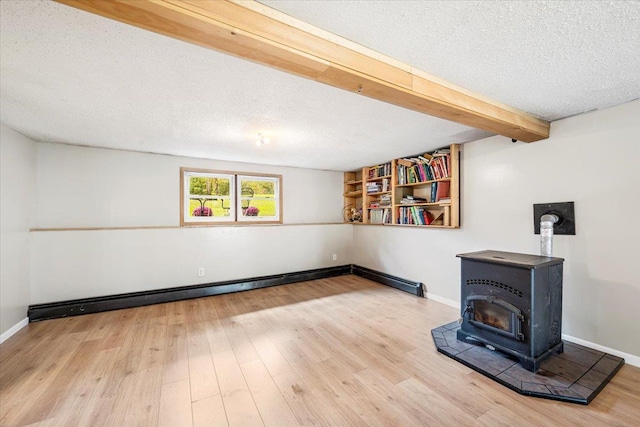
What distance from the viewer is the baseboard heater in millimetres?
3020

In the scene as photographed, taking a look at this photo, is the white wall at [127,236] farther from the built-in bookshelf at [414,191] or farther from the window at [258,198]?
the built-in bookshelf at [414,191]

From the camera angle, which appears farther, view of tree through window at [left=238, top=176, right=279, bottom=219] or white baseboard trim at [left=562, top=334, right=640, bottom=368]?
view of tree through window at [left=238, top=176, right=279, bottom=219]

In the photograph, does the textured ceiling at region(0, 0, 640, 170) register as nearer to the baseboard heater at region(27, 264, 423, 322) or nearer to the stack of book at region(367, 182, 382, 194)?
the stack of book at region(367, 182, 382, 194)

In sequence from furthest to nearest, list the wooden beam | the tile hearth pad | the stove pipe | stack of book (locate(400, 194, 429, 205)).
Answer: stack of book (locate(400, 194, 429, 205))
the stove pipe
the tile hearth pad
the wooden beam

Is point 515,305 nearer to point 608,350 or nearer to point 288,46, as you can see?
point 608,350

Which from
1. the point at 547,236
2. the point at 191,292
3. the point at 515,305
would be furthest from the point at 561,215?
the point at 191,292

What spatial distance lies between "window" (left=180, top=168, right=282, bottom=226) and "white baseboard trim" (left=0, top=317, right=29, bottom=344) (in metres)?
1.89

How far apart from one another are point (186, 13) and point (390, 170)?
12.2ft

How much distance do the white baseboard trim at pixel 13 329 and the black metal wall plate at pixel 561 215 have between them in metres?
5.26

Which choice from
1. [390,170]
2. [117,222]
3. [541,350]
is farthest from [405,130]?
[117,222]

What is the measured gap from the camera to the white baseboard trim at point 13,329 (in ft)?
7.97

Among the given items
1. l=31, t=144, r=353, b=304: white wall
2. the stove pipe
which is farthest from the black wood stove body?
l=31, t=144, r=353, b=304: white wall

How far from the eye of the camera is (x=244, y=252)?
421 centimetres

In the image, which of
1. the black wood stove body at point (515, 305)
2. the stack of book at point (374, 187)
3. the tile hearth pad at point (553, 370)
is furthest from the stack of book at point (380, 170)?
the tile hearth pad at point (553, 370)
